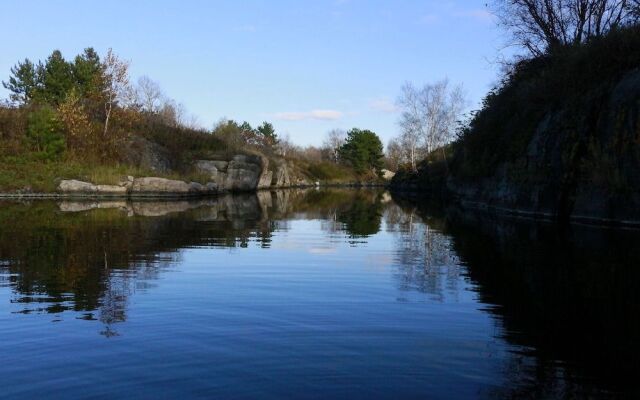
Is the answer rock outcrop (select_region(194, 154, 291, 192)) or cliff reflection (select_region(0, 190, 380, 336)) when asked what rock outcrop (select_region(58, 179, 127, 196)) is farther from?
cliff reflection (select_region(0, 190, 380, 336))

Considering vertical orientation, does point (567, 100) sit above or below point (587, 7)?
below

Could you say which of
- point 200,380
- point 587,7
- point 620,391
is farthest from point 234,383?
point 587,7

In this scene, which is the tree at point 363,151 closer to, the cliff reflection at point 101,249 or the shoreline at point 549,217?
the shoreline at point 549,217

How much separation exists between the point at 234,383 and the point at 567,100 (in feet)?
87.7

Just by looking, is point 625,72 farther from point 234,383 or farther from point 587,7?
point 234,383

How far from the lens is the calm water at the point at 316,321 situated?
5.14 meters

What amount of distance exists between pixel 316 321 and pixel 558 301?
12.2 ft

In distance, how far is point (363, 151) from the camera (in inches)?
4808

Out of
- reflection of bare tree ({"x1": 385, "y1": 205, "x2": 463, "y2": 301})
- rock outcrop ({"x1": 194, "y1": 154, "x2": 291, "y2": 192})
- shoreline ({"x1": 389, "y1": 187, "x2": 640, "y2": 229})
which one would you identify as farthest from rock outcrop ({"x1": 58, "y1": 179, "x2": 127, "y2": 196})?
reflection of bare tree ({"x1": 385, "y1": 205, "x2": 463, "y2": 301})

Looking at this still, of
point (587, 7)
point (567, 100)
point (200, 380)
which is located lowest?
point (200, 380)

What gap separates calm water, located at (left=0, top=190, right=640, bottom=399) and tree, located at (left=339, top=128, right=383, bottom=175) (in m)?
108

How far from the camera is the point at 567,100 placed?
2777 centimetres

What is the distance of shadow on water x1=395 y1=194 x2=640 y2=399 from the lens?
530 cm

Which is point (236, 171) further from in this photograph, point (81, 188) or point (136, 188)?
point (81, 188)
